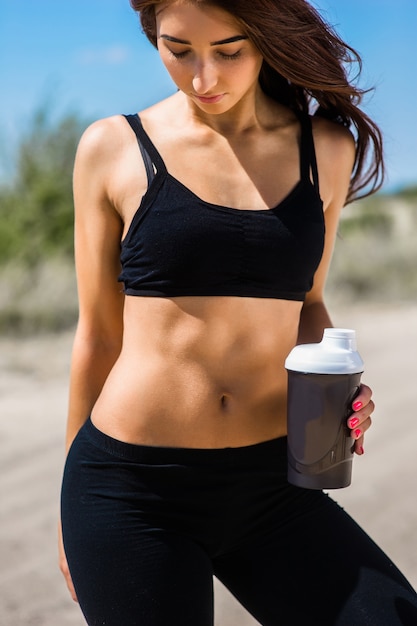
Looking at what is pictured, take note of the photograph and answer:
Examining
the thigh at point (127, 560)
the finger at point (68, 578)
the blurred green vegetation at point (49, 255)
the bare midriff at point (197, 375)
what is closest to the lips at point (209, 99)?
the bare midriff at point (197, 375)

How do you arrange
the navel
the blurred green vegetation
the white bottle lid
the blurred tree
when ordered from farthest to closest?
1. the blurred tree
2. the blurred green vegetation
3. the navel
4. the white bottle lid

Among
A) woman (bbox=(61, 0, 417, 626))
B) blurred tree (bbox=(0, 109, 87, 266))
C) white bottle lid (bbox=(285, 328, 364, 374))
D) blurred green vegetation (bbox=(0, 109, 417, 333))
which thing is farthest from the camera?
blurred tree (bbox=(0, 109, 87, 266))

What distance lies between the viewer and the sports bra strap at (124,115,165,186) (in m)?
2.03

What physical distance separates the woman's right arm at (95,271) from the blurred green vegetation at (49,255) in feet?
22.7

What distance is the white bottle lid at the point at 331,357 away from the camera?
5.81 ft

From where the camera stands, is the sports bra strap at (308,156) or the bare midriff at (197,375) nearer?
the bare midriff at (197,375)

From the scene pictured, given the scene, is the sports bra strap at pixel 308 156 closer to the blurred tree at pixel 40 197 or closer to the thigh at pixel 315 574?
the thigh at pixel 315 574

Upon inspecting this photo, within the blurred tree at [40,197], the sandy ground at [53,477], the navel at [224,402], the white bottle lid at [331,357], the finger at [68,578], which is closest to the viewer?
the white bottle lid at [331,357]

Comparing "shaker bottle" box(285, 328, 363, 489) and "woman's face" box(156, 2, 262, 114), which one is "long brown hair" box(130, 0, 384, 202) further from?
"shaker bottle" box(285, 328, 363, 489)

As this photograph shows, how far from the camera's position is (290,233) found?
1993mm

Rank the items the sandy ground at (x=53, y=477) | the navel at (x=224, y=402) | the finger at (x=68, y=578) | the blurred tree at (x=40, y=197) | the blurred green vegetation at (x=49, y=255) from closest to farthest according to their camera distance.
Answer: the navel at (x=224, y=402), the finger at (x=68, y=578), the sandy ground at (x=53, y=477), the blurred green vegetation at (x=49, y=255), the blurred tree at (x=40, y=197)

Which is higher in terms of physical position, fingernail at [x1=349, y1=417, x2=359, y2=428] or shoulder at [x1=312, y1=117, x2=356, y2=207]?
shoulder at [x1=312, y1=117, x2=356, y2=207]

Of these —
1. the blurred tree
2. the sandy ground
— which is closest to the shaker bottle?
the sandy ground

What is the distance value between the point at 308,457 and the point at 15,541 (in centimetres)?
253
